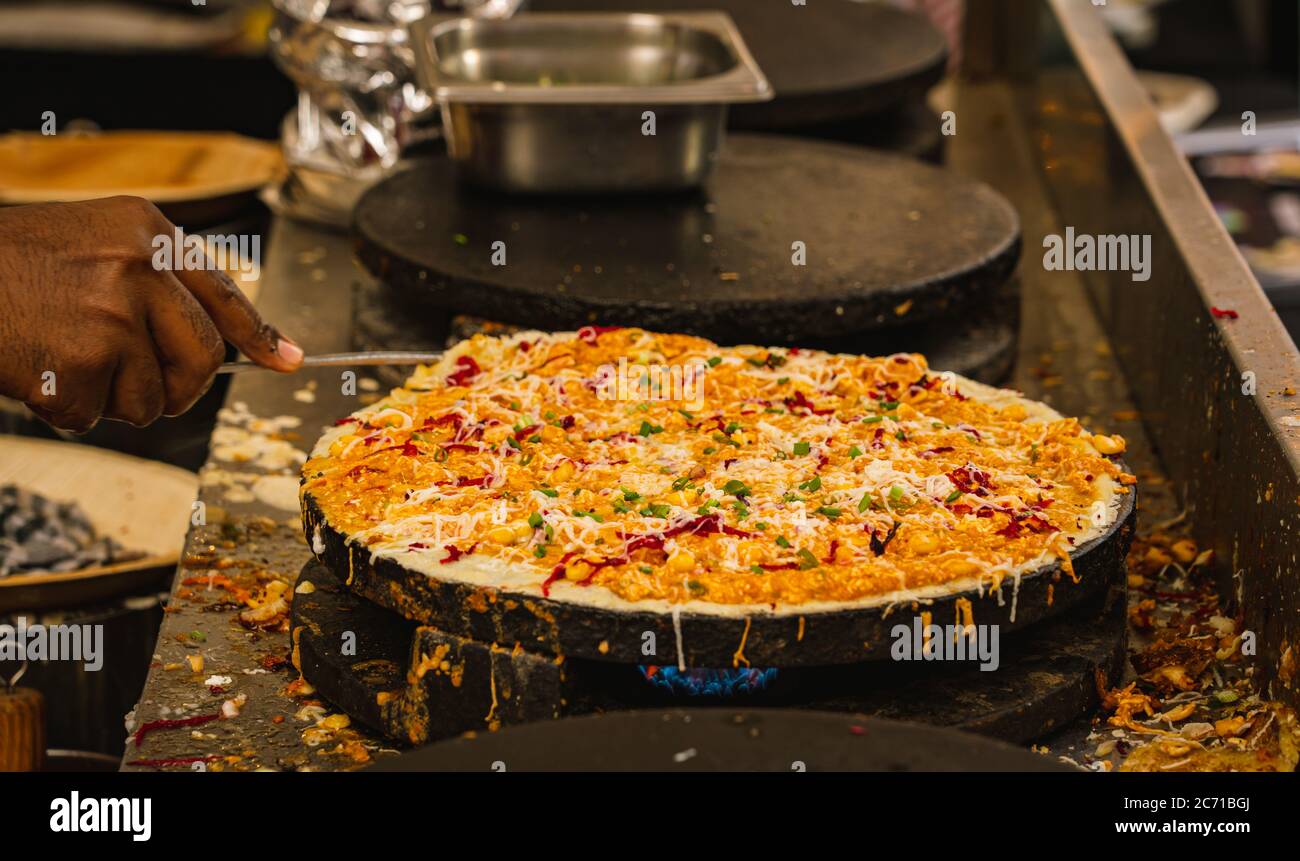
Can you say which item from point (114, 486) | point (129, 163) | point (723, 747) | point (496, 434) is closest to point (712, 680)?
point (723, 747)

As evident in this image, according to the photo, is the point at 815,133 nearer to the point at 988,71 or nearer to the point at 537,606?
the point at 988,71

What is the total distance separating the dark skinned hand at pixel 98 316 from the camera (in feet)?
6.30

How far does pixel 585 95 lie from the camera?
2.78m

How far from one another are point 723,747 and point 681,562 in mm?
269

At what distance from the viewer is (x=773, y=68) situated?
389 centimetres

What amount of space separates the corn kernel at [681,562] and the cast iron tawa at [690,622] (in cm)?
8

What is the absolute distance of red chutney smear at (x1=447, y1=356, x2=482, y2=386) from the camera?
2279 mm

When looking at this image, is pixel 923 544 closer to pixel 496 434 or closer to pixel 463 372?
pixel 496 434

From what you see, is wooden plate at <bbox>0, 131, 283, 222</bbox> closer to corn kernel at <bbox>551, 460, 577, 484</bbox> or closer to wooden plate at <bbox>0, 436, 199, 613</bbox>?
wooden plate at <bbox>0, 436, 199, 613</bbox>

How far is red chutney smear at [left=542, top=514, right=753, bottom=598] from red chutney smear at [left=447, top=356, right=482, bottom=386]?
1.87 feet

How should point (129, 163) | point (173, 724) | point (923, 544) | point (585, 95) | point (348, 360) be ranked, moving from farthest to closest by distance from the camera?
point (129, 163)
point (585, 95)
point (348, 360)
point (173, 724)
point (923, 544)

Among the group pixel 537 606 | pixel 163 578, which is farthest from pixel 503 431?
pixel 163 578

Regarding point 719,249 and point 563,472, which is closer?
point 563,472
